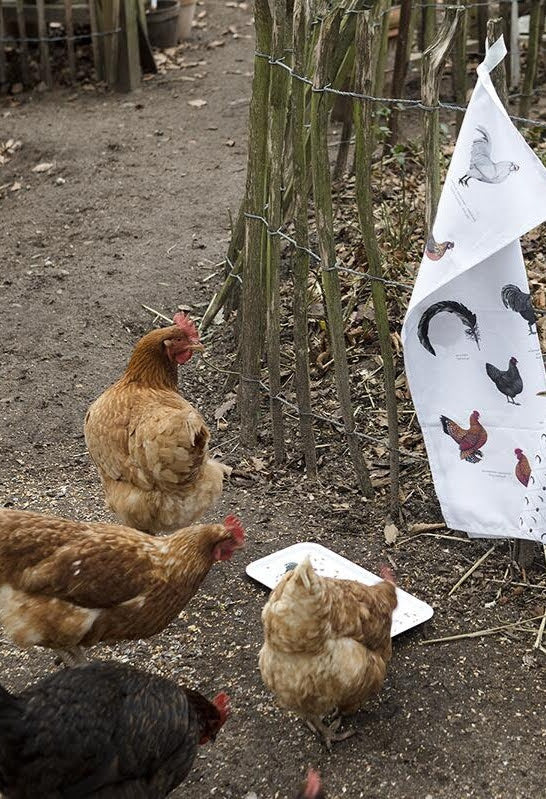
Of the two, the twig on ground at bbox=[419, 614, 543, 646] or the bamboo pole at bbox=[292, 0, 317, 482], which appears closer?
the twig on ground at bbox=[419, 614, 543, 646]

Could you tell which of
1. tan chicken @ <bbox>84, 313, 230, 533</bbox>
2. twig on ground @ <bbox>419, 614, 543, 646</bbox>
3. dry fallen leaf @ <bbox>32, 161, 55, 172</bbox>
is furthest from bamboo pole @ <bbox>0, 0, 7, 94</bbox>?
twig on ground @ <bbox>419, 614, 543, 646</bbox>

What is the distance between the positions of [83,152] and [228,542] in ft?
20.3

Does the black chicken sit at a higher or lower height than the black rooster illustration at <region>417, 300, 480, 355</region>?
lower

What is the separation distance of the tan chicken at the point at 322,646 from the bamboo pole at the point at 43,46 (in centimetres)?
842

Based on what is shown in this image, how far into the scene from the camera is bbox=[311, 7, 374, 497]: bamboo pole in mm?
4297

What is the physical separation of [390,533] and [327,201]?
5.12 feet

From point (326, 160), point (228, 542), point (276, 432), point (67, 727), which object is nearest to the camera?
point (67, 727)

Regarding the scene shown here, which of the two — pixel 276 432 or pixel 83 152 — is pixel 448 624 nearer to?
pixel 276 432

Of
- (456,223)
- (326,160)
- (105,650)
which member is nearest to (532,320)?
(456,223)

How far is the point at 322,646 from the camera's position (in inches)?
136

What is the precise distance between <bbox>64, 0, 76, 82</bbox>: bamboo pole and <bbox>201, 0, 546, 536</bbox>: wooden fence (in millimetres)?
5760

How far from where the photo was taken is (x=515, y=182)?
12.2 ft

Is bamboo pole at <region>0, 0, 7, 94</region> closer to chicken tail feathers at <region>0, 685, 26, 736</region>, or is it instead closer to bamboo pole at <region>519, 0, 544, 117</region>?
bamboo pole at <region>519, 0, 544, 117</region>

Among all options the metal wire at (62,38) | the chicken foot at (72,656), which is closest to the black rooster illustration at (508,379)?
the chicken foot at (72,656)
